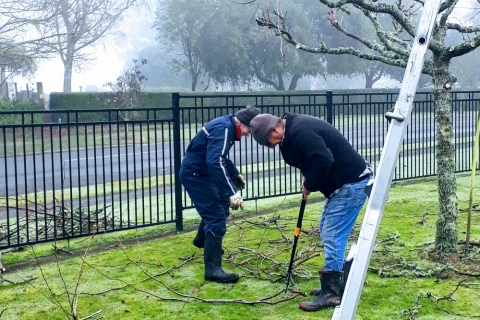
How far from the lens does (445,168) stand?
595 cm

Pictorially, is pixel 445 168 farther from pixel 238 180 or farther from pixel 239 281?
pixel 239 281

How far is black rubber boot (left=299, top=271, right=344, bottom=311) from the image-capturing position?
494cm

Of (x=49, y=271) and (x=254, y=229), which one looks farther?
(x=254, y=229)

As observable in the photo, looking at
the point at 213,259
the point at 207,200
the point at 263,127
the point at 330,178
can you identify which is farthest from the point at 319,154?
the point at 213,259

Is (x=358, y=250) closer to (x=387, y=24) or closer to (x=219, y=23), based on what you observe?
(x=219, y=23)

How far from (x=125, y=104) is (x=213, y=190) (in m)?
21.7

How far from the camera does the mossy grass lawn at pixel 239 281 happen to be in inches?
195

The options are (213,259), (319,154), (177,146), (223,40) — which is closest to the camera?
(319,154)

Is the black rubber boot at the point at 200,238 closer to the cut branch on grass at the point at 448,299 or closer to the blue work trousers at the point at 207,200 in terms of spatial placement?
the blue work trousers at the point at 207,200

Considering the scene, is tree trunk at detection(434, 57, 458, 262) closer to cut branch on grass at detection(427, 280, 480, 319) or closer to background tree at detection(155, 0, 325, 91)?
cut branch on grass at detection(427, 280, 480, 319)

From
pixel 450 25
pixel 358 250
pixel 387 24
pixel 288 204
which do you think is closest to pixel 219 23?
pixel 387 24

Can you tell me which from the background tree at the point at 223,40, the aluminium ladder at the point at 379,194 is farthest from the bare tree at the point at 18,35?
the aluminium ladder at the point at 379,194

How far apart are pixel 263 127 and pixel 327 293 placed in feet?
4.98

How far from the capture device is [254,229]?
313 inches
